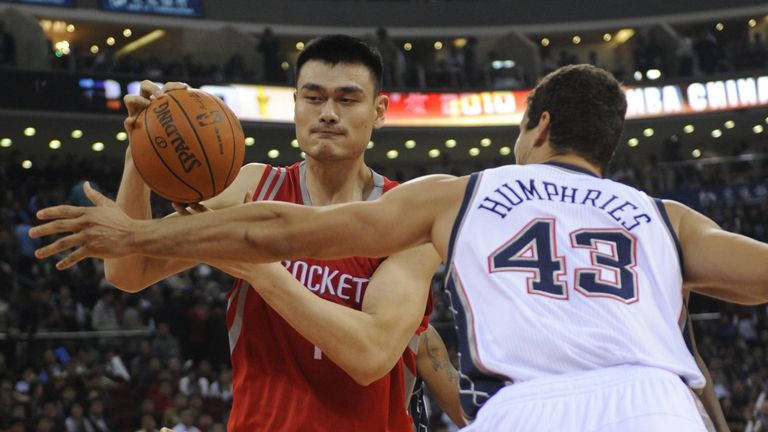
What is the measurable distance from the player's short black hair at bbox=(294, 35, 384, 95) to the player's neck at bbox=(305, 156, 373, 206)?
1.30 feet

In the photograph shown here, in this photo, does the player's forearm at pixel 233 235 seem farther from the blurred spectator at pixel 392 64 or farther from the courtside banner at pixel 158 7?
the courtside banner at pixel 158 7

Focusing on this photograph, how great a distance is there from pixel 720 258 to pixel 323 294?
1.71 m

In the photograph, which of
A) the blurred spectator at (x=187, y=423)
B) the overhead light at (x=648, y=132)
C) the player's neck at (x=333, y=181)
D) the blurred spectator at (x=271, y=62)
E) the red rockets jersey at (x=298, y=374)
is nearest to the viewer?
the red rockets jersey at (x=298, y=374)

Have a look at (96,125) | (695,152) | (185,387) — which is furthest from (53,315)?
(695,152)

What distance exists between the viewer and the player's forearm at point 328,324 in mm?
3916

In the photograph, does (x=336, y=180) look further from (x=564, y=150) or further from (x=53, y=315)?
(x=53, y=315)

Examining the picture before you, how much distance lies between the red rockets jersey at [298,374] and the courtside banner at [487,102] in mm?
21079

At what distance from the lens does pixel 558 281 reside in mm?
3039

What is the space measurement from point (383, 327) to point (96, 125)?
71.5ft

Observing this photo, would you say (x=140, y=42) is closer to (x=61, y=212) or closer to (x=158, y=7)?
(x=158, y=7)

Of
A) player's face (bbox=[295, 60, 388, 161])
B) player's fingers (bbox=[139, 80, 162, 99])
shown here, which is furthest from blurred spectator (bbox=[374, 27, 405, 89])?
player's fingers (bbox=[139, 80, 162, 99])

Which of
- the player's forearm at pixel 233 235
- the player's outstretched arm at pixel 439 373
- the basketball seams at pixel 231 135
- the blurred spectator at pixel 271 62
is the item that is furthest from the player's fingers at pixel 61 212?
the blurred spectator at pixel 271 62

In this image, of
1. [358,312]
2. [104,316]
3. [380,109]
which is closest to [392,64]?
[104,316]

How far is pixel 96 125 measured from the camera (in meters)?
24.6
